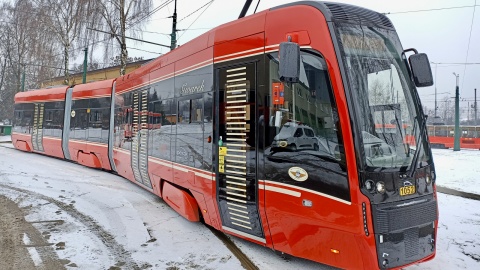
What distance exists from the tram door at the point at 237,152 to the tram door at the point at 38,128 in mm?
14187

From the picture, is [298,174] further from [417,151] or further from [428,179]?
[428,179]

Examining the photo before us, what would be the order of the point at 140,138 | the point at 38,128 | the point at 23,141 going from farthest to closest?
the point at 23,141, the point at 38,128, the point at 140,138

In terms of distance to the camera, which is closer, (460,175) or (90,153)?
(460,175)

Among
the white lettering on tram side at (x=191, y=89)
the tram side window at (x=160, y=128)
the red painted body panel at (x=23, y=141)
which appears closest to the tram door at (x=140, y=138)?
the tram side window at (x=160, y=128)

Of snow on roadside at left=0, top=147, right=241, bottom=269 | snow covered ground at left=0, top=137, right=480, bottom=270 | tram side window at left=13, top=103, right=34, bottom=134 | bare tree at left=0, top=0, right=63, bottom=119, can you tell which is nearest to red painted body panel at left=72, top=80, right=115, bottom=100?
snow on roadside at left=0, top=147, right=241, bottom=269

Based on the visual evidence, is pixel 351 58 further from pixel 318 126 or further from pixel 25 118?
pixel 25 118

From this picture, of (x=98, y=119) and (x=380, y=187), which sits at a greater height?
(x=98, y=119)

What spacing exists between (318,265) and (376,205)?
1341mm

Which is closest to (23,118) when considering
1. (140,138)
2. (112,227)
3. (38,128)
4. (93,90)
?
(38,128)

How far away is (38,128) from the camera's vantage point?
16.0 meters

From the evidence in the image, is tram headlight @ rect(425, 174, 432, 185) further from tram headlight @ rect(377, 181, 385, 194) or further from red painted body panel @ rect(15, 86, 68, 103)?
red painted body panel @ rect(15, 86, 68, 103)

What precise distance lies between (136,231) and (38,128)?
43.7 feet

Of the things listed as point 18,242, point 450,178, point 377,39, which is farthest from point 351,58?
point 450,178

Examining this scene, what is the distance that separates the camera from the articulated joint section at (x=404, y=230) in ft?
11.0
